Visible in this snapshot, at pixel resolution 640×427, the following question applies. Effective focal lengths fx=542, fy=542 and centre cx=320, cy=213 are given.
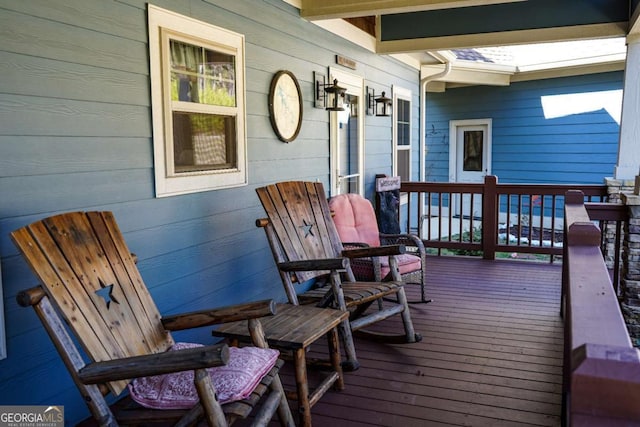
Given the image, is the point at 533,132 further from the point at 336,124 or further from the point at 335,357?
the point at 335,357

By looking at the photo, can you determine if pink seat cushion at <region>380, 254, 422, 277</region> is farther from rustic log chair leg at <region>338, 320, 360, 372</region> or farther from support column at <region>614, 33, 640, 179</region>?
support column at <region>614, 33, 640, 179</region>

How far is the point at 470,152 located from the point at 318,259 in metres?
6.80

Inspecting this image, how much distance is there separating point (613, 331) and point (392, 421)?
4.86 ft

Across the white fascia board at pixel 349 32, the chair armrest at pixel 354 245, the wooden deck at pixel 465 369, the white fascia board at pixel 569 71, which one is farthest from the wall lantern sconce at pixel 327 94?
the white fascia board at pixel 569 71

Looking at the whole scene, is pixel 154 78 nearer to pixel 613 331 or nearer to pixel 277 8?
pixel 277 8

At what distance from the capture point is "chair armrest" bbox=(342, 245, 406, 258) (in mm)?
3298

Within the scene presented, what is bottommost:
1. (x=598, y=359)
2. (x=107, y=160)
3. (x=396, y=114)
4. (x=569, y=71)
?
(x=598, y=359)

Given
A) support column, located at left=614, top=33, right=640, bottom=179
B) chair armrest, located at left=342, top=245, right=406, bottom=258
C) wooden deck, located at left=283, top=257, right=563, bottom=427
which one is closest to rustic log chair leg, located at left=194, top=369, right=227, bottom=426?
wooden deck, located at left=283, top=257, right=563, bottom=427

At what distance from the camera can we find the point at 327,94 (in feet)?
15.3

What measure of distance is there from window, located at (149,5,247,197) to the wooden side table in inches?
33.6

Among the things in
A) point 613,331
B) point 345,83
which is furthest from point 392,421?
point 345,83

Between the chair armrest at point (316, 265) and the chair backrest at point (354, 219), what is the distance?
1204 millimetres

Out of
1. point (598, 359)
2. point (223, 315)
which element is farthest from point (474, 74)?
point (598, 359)

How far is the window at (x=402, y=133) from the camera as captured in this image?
22.1ft
